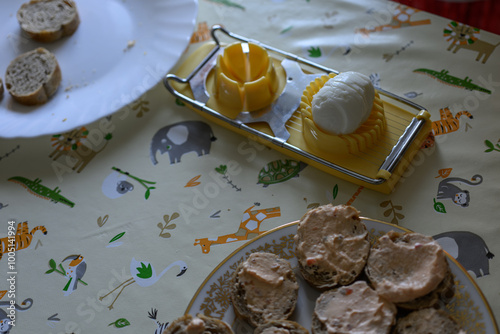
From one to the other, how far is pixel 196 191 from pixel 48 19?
813 mm

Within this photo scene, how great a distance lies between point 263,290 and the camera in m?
1.01

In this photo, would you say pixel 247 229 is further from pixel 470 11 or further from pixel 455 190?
pixel 470 11

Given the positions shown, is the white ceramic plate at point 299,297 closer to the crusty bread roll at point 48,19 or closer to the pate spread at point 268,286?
the pate spread at point 268,286

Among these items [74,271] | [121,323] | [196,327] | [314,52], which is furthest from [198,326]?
[314,52]

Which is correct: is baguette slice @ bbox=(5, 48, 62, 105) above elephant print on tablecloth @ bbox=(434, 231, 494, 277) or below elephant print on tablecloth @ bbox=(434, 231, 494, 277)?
below

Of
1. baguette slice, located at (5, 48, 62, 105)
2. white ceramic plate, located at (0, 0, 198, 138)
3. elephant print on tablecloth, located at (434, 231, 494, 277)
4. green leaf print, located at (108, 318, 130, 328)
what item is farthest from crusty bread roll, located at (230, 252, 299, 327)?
baguette slice, located at (5, 48, 62, 105)

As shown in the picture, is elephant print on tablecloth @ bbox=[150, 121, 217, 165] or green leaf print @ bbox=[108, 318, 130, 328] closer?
green leaf print @ bbox=[108, 318, 130, 328]

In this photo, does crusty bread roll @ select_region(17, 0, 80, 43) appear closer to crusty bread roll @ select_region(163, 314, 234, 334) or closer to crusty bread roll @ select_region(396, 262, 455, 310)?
crusty bread roll @ select_region(163, 314, 234, 334)

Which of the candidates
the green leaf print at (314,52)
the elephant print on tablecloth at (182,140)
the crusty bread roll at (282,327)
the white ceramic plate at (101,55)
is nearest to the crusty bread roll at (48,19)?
the white ceramic plate at (101,55)

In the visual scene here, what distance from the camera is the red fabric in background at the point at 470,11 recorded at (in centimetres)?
152

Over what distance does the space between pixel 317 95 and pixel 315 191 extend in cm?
24

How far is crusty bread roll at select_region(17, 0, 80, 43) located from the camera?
5.18 ft

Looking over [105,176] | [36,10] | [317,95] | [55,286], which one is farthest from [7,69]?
[317,95]

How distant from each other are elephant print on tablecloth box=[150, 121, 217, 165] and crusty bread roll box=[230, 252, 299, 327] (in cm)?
43
